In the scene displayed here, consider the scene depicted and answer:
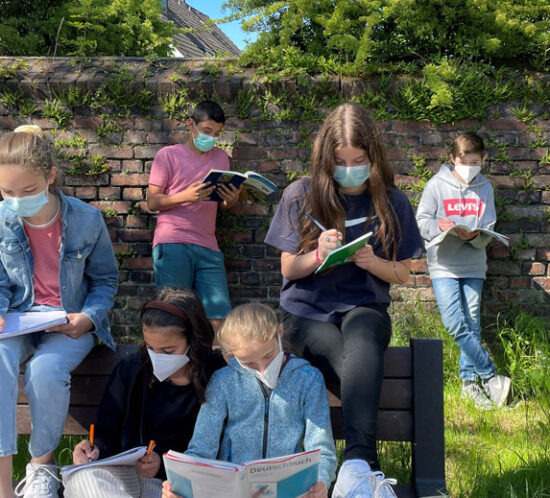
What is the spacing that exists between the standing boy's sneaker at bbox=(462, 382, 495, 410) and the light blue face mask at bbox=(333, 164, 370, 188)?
193 cm

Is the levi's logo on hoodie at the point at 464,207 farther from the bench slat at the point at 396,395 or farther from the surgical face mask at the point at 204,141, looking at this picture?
the bench slat at the point at 396,395

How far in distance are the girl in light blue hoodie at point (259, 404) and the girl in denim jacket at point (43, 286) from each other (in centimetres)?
56

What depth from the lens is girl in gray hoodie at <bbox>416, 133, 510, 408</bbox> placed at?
420 cm

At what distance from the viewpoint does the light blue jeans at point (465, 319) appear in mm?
4137

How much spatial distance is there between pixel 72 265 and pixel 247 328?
2.93 ft

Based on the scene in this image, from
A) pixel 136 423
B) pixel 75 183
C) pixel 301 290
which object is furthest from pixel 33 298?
pixel 75 183

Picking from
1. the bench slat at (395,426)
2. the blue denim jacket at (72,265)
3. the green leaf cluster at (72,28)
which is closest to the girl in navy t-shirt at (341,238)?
the bench slat at (395,426)

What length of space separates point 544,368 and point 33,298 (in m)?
2.99

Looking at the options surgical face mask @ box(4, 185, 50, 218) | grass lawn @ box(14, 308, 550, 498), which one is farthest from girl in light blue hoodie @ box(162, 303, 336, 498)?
surgical face mask @ box(4, 185, 50, 218)

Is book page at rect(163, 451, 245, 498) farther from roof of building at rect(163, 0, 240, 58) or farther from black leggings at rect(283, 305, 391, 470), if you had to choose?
roof of building at rect(163, 0, 240, 58)

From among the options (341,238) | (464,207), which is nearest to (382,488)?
(341,238)

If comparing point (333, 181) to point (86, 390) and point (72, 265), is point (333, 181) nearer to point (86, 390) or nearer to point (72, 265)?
point (72, 265)

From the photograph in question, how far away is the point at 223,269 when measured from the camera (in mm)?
4438

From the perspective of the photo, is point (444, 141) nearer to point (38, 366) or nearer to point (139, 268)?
point (139, 268)
